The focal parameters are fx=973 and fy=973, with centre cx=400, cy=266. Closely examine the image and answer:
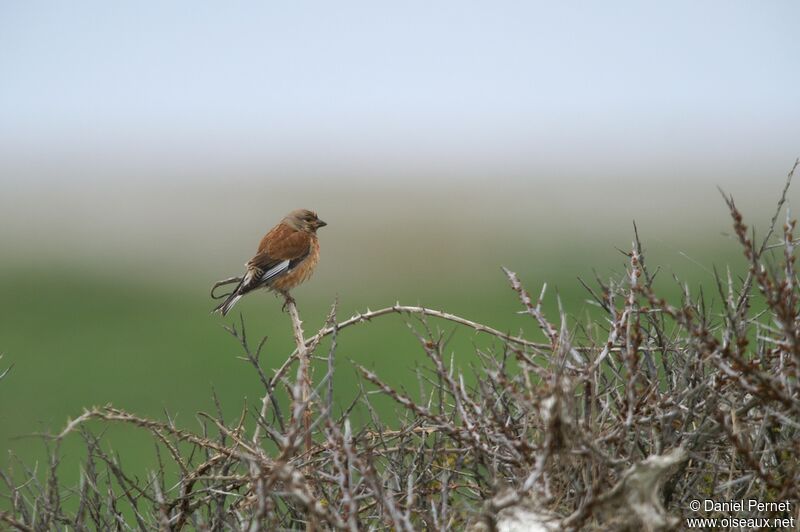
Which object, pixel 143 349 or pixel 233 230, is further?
pixel 233 230

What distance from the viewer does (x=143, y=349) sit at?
26734 millimetres

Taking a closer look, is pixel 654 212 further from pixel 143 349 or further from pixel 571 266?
pixel 143 349

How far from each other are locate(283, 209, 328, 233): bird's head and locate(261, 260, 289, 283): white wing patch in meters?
0.25

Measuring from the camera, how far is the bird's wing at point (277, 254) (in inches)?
224

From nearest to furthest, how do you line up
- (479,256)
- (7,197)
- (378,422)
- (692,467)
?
1. (692,467)
2. (378,422)
3. (479,256)
4. (7,197)

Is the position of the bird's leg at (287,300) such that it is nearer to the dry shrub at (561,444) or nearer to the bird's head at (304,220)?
the bird's head at (304,220)

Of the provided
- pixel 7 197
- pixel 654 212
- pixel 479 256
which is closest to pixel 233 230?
pixel 479 256

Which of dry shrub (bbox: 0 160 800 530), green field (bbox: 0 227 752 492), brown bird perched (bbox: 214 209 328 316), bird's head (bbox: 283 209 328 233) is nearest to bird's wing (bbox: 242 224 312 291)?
brown bird perched (bbox: 214 209 328 316)

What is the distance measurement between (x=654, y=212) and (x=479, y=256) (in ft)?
91.8

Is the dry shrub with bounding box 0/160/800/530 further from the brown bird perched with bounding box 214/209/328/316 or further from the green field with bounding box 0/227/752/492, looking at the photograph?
the green field with bounding box 0/227/752/492

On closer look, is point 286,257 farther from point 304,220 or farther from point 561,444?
point 561,444

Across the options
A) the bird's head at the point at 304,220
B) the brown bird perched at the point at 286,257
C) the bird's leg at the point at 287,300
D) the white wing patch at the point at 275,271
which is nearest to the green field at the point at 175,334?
the brown bird perched at the point at 286,257

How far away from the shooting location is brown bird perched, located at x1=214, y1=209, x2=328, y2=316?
5684 mm

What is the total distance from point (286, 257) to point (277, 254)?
99 millimetres
